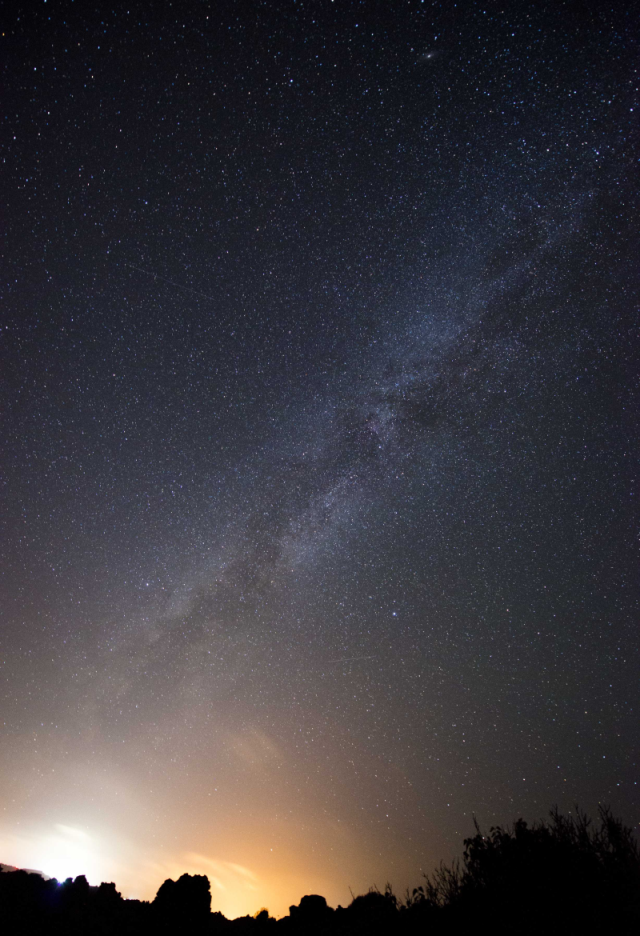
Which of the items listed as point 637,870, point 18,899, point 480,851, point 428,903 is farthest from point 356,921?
point 18,899

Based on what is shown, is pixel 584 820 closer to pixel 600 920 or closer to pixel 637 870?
pixel 637 870

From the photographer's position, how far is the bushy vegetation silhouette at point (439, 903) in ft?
46.4

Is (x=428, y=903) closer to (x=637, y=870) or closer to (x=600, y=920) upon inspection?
(x=600, y=920)

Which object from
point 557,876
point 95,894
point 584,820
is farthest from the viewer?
point 584,820

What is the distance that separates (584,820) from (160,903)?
1712 cm

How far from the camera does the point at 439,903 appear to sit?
1809 cm

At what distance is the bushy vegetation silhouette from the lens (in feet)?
46.4

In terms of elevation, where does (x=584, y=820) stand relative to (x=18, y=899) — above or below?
below

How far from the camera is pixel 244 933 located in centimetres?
1767

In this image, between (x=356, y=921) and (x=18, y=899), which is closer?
(x=356, y=921)

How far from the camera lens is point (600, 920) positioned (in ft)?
42.5

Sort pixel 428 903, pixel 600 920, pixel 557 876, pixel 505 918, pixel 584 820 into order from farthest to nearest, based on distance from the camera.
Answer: pixel 584 820 < pixel 557 876 < pixel 428 903 < pixel 505 918 < pixel 600 920

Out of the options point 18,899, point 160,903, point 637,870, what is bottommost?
point 637,870

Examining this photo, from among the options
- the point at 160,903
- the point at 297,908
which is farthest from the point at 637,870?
the point at 160,903
